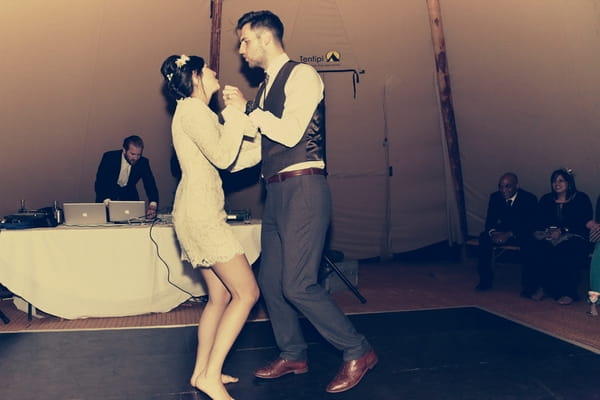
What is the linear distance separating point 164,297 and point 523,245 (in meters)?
2.91

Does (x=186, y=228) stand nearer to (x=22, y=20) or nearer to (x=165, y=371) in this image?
(x=165, y=371)

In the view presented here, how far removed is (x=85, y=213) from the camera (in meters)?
4.00

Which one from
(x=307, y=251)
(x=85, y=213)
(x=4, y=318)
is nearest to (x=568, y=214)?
(x=307, y=251)

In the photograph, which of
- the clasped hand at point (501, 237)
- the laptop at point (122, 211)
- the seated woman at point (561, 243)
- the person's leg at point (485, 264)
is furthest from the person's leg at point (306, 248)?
the clasped hand at point (501, 237)

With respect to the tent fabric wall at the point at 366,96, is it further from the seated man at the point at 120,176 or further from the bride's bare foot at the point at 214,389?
the bride's bare foot at the point at 214,389

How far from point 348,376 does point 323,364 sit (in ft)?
1.35

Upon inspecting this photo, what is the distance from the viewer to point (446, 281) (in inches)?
221

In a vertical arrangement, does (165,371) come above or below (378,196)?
below

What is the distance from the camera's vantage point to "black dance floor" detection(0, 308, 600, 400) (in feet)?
8.58

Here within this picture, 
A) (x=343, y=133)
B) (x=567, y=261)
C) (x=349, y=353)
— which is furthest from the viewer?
(x=343, y=133)

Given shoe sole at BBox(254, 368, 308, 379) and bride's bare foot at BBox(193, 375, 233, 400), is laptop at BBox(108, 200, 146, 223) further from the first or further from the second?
bride's bare foot at BBox(193, 375, 233, 400)

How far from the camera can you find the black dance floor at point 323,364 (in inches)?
103

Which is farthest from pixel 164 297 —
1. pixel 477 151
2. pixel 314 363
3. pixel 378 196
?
pixel 477 151

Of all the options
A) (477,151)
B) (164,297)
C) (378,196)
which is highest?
(477,151)
